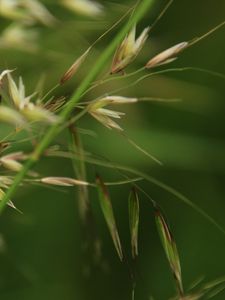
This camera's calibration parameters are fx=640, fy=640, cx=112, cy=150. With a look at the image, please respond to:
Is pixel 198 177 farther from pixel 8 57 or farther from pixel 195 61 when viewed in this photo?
pixel 8 57

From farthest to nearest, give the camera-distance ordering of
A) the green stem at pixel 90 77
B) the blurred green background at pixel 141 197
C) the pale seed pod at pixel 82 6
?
the blurred green background at pixel 141 197 < the pale seed pod at pixel 82 6 < the green stem at pixel 90 77

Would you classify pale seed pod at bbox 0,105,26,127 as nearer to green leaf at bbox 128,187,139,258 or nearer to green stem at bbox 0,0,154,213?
green stem at bbox 0,0,154,213

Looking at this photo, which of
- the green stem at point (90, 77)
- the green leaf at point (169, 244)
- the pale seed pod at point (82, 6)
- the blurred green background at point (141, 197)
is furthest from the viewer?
the blurred green background at point (141, 197)

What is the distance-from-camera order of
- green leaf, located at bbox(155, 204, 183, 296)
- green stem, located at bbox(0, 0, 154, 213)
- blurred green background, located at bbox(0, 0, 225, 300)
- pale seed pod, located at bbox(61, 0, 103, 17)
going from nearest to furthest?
green stem, located at bbox(0, 0, 154, 213), green leaf, located at bbox(155, 204, 183, 296), pale seed pod, located at bbox(61, 0, 103, 17), blurred green background, located at bbox(0, 0, 225, 300)

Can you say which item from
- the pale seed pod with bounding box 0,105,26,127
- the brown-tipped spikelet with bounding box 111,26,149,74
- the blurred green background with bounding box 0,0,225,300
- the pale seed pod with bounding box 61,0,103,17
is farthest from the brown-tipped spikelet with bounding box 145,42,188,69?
the blurred green background with bounding box 0,0,225,300

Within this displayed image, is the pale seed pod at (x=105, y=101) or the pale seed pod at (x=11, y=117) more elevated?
the pale seed pod at (x=105, y=101)

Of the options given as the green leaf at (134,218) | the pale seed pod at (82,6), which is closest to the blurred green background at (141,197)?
the pale seed pod at (82,6)

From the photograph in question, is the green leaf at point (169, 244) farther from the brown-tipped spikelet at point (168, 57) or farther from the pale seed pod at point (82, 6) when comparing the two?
the pale seed pod at point (82, 6)

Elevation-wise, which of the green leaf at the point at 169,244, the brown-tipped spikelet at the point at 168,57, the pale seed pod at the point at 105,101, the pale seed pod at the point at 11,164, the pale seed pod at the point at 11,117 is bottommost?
the green leaf at the point at 169,244
